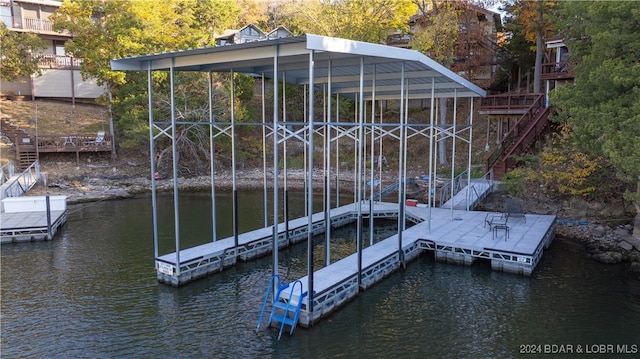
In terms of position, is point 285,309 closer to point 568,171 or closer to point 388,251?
point 388,251

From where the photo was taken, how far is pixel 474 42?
3384 centimetres

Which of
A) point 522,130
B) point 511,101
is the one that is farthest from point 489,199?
point 511,101

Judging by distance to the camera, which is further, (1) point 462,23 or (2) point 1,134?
(1) point 462,23

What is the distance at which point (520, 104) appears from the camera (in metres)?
26.6

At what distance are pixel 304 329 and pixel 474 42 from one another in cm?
2980

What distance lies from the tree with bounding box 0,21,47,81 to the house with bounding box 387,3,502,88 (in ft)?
89.9

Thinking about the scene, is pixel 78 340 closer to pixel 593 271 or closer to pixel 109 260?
pixel 109 260

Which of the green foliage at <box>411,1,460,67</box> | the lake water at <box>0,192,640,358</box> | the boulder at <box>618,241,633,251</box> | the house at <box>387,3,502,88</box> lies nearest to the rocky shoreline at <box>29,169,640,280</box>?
the boulder at <box>618,241,633,251</box>

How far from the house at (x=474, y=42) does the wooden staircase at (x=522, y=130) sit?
746cm

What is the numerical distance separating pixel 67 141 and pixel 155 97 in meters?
6.90

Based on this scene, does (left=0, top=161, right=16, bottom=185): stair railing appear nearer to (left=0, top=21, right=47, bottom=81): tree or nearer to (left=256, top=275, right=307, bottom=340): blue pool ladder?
(left=0, top=21, right=47, bottom=81): tree

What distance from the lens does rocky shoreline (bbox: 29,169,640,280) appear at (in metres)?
15.8

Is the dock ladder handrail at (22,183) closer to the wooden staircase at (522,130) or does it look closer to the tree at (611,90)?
the wooden staircase at (522,130)

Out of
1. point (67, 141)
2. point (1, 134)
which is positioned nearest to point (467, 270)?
point (67, 141)
